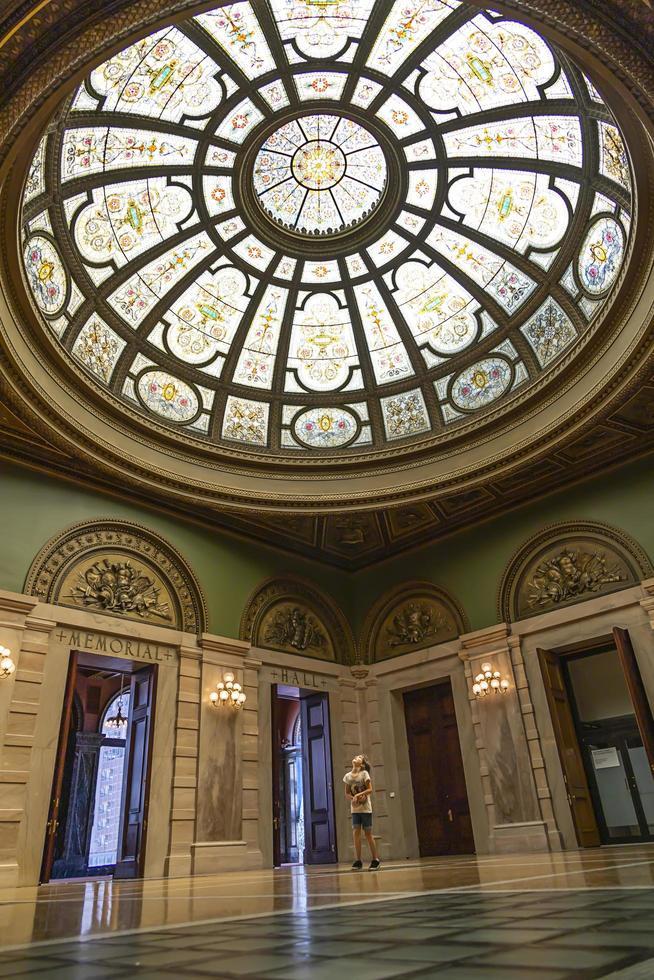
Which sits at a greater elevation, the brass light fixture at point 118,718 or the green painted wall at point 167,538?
the green painted wall at point 167,538

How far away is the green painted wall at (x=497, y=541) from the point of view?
44.8ft

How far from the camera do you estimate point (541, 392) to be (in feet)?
45.8

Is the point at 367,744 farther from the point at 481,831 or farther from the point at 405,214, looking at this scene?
the point at 405,214

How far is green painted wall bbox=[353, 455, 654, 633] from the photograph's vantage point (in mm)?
13656

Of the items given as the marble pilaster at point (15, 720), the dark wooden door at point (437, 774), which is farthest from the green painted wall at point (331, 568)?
the dark wooden door at point (437, 774)

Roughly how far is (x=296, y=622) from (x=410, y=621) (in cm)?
286

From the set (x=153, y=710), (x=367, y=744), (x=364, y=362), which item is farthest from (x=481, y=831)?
(x=364, y=362)

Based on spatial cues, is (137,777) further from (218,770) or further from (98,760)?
(98,760)

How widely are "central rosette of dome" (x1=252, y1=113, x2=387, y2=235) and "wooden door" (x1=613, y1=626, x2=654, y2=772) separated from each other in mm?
10612

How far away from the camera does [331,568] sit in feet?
58.5

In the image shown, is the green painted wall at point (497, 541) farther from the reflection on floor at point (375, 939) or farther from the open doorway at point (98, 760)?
the reflection on floor at point (375, 939)

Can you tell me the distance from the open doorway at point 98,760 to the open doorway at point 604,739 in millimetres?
8397

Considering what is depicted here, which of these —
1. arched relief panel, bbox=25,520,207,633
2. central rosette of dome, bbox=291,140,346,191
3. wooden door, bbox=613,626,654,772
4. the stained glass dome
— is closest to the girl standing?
wooden door, bbox=613,626,654,772

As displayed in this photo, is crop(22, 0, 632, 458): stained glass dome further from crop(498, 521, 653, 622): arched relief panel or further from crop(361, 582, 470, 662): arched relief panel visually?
crop(361, 582, 470, 662): arched relief panel
